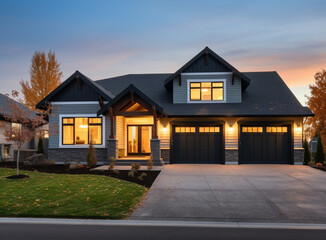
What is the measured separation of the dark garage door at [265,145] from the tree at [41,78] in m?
27.1

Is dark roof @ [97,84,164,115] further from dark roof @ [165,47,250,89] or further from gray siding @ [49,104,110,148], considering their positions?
dark roof @ [165,47,250,89]

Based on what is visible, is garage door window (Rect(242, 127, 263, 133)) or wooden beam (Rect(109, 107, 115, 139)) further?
garage door window (Rect(242, 127, 263, 133))

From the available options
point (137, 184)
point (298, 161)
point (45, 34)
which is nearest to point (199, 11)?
point (298, 161)

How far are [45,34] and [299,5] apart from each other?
21696 mm

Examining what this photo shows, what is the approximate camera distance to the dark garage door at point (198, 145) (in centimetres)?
1764

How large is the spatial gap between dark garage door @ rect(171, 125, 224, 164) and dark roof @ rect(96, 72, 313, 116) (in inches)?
48.5

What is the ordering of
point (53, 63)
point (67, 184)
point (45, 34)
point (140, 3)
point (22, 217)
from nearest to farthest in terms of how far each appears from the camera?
point (22, 217), point (67, 184), point (140, 3), point (45, 34), point (53, 63)

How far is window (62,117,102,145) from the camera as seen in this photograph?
17750 millimetres

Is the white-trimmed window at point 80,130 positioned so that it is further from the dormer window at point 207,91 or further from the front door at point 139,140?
the dormer window at point 207,91

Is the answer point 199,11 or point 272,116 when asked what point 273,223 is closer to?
point 272,116

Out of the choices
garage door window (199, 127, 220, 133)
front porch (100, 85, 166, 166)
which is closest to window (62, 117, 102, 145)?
front porch (100, 85, 166, 166)

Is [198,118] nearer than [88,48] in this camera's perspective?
Yes

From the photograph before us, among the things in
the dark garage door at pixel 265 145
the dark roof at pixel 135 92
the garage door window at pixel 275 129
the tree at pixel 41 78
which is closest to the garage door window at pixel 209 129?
the dark garage door at pixel 265 145

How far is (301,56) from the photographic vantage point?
26.6 meters
